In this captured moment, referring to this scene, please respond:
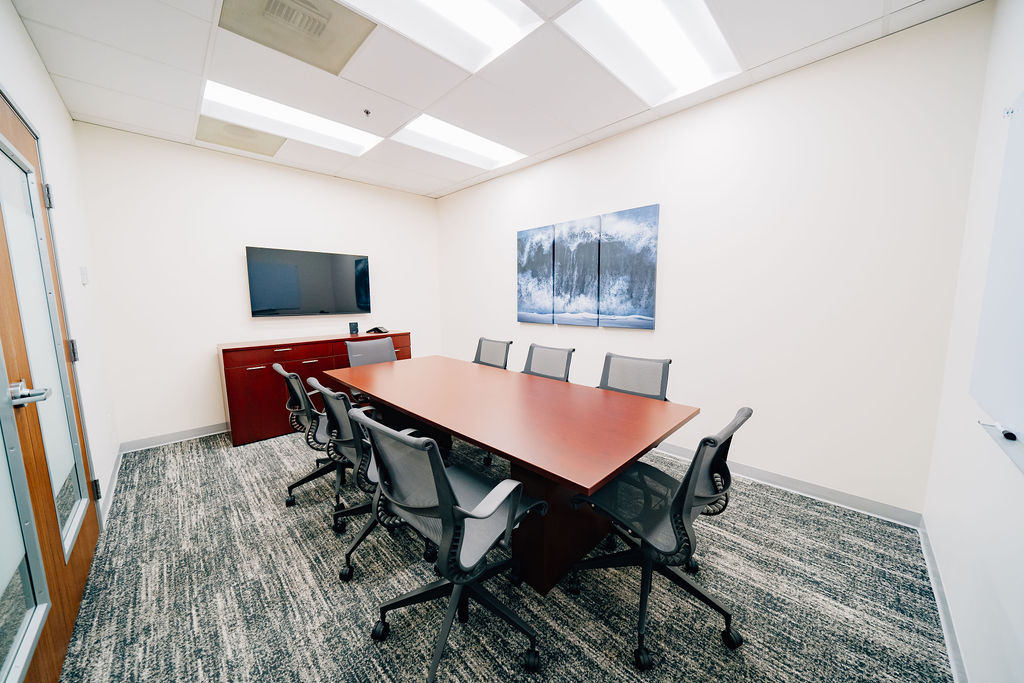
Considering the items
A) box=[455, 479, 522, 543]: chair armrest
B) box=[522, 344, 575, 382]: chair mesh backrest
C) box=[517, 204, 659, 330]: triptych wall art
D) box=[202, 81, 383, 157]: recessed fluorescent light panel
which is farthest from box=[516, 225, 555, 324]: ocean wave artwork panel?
box=[455, 479, 522, 543]: chair armrest

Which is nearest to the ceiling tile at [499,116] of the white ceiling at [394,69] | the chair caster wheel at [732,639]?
the white ceiling at [394,69]

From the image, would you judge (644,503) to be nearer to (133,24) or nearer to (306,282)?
(133,24)

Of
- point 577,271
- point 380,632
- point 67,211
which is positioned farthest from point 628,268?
point 67,211

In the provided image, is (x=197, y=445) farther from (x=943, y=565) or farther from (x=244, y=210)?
(x=943, y=565)

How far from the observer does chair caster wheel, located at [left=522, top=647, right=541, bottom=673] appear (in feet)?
4.46

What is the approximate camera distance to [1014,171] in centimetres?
115

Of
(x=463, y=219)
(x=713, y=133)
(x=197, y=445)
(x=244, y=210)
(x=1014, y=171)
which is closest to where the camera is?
(x=1014, y=171)

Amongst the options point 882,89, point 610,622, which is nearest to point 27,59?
point 610,622

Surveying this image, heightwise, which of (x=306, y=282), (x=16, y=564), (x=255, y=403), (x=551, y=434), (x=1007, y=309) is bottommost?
(x=255, y=403)

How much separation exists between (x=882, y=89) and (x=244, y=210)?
213 inches

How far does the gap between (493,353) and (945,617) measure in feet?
10.2

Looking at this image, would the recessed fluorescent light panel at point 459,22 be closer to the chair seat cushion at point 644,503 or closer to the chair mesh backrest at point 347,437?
the chair mesh backrest at point 347,437

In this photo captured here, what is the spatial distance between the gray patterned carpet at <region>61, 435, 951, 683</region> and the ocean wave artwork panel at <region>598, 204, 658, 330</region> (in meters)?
1.75

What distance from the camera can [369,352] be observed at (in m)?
3.74
